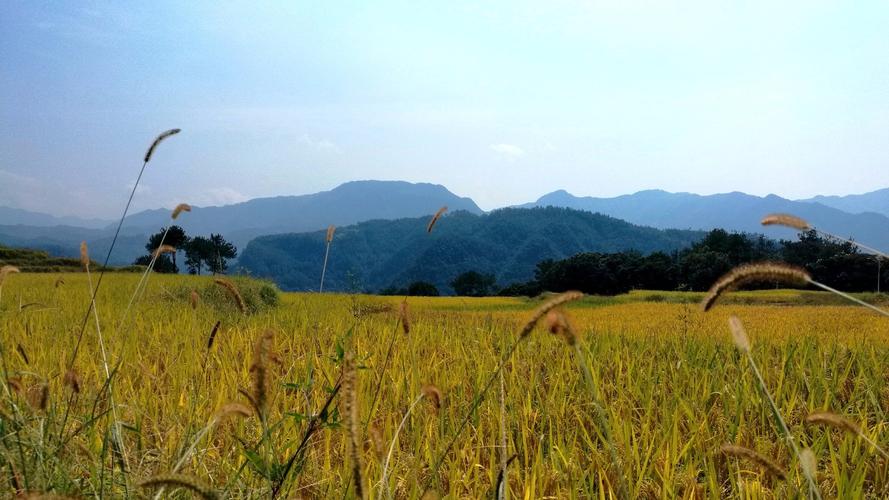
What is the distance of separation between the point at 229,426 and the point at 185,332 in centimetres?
348

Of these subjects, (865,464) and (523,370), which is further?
(523,370)

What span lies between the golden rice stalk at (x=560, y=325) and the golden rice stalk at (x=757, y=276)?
0.49 metres

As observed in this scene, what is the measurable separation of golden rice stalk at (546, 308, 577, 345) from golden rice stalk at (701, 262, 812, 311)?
0.49m

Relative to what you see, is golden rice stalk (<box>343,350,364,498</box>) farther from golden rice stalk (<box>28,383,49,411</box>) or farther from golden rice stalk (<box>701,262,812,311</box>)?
golden rice stalk (<box>28,383,49,411</box>)

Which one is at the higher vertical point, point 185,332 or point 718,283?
point 718,283

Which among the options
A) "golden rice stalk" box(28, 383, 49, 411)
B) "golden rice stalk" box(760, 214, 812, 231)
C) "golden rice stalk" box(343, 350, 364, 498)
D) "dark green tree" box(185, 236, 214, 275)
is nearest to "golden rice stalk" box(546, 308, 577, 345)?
"golden rice stalk" box(343, 350, 364, 498)

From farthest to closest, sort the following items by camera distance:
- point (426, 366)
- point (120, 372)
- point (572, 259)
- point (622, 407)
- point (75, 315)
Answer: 1. point (572, 259)
2. point (75, 315)
3. point (426, 366)
4. point (120, 372)
5. point (622, 407)

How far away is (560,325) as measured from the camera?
1.07 metres

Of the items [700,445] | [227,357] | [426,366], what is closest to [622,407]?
[700,445]

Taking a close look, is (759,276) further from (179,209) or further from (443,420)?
(179,209)

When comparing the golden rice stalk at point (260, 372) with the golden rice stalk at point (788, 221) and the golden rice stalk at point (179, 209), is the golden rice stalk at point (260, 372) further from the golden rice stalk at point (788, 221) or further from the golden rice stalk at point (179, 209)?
the golden rice stalk at point (179, 209)

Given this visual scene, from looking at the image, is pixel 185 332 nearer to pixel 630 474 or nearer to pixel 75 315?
pixel 75 315

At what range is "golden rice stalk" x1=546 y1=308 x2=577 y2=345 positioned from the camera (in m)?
1.07

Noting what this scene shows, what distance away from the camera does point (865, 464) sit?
2.73 meters
